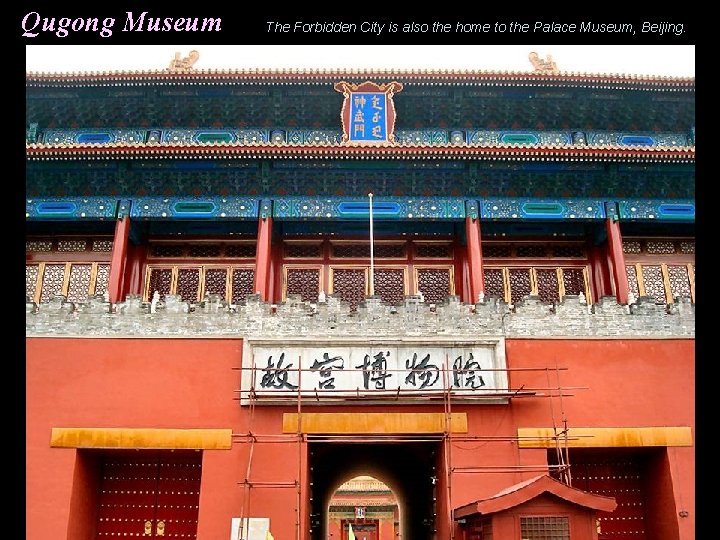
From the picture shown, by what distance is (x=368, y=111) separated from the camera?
551 inches

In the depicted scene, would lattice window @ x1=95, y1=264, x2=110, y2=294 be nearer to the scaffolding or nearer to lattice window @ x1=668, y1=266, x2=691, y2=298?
the scaffolding

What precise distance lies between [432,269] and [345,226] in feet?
6.77

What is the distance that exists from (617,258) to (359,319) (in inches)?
241

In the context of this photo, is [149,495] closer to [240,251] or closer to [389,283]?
[240,251]

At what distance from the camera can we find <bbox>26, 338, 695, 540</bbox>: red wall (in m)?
8.65

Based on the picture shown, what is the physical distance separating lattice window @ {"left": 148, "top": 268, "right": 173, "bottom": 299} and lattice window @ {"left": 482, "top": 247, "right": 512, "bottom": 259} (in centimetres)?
674

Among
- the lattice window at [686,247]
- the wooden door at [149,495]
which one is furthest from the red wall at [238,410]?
the lattice window at [686,247]

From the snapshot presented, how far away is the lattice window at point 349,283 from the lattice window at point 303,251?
1.79 ft

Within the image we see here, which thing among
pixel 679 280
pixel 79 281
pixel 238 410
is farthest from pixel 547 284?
pixel 79 281

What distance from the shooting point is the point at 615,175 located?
528 inches

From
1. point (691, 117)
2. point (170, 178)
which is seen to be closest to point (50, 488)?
point (170, 178)

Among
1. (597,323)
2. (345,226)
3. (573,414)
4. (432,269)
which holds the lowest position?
(573,414)

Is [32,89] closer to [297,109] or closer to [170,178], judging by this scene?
[170,178]

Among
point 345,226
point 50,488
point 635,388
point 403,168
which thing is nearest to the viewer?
point 50,488
